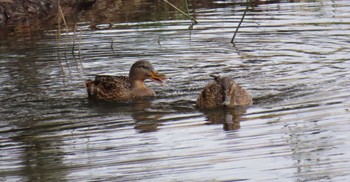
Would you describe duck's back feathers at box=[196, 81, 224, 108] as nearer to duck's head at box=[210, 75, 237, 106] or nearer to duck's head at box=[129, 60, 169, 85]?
duck's head at box=[210, 75, 237, 106]

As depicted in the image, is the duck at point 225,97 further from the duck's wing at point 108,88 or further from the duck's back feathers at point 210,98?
the duck's wing at point 108,88

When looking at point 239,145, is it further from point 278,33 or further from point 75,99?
point 278,33

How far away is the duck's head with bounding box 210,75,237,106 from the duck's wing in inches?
56.5

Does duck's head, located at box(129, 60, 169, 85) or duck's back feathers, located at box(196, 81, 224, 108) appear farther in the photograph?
duck's head, located at box(129, 60, 169, 85)

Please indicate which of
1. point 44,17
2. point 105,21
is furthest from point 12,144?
point 44,17

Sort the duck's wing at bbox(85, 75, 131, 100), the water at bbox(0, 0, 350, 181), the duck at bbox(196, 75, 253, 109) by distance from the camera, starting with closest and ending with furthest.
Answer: the water at bbox(0, 0, 350, 181)
the duck at bbox(196, 75, 253, 109)
the duck's wing at bbox(85, 75, 131, 100)

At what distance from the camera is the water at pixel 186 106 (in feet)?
28.5

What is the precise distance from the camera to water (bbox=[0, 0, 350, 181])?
870cm

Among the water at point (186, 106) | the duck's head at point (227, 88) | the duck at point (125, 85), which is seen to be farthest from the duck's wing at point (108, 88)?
the duck's head at point (227, 88)

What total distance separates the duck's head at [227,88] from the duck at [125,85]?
3.89 feet

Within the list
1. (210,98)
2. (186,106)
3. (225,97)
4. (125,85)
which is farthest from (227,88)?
(125,85)

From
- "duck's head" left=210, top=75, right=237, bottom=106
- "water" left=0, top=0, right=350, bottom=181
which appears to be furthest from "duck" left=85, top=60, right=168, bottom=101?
"duck's head" left=210, top=75, right=237, bottom=106

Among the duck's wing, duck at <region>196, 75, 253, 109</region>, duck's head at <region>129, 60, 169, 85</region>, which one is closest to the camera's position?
duck at <region>196, 75, 253, 109</region>

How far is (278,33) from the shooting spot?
54.3 feet
